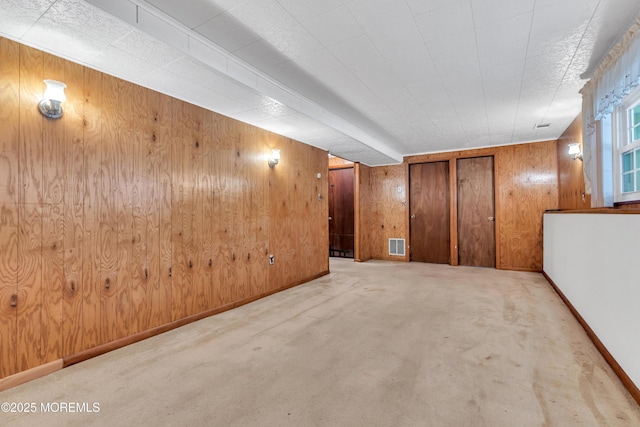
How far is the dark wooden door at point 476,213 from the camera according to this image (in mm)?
5863

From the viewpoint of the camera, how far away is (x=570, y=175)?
4391 mm

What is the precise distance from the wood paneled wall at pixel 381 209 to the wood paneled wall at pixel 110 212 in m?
3.57

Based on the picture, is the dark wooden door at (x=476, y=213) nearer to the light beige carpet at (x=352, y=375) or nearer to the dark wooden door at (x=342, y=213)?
the dark wooden door at (x=342, y=213)

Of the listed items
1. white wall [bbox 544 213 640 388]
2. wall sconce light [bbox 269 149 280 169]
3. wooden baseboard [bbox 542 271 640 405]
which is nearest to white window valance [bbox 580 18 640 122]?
white wall [bbox 544 213 640 388]

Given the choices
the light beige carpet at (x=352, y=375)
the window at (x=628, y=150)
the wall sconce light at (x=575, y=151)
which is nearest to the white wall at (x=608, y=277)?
the light beige carpet at (x=352, y=375)

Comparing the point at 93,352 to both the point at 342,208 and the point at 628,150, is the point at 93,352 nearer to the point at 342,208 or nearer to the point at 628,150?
the point at 628,150

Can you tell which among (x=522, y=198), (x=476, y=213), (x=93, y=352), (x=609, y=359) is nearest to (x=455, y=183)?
(x=476, y=213)

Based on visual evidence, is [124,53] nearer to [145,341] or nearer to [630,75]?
[145,341]

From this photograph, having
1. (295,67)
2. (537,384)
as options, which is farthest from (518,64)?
(537,384)

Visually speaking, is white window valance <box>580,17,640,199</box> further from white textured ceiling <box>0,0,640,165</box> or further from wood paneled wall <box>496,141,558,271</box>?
wood paneled wall <box>496,141,558,271</box>

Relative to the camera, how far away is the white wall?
1.76 metres

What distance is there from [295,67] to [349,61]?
48 cm

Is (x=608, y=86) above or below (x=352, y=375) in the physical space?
above

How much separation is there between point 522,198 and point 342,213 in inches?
142
